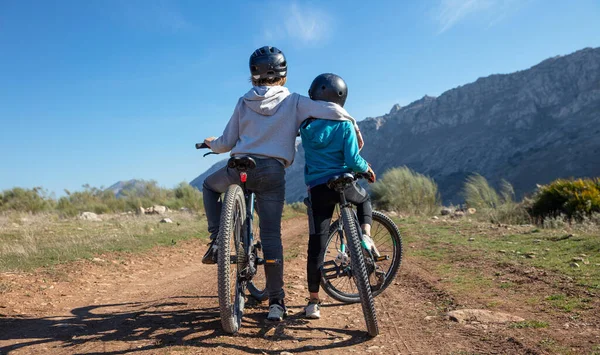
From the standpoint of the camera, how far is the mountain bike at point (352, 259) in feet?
10.1

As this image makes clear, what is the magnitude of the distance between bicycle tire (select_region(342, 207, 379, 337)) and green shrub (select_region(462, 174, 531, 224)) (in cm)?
975

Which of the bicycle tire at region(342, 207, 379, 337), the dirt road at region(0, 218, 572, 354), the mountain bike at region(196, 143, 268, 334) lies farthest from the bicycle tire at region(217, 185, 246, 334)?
the bicycle tire at region(342, 207, 379, 337)

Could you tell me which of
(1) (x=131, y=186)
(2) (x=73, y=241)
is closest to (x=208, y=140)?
(2) (x=73, y=241)

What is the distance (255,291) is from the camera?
4.12 meters

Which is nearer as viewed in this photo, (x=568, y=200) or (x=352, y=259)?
(x=352, y=259)

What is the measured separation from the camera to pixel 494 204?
51.4 feet

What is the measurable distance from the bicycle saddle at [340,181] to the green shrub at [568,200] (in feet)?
29.1

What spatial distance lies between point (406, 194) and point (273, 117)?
1439cm

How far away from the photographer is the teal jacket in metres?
3.46

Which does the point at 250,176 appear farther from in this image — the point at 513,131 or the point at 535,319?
the point at 513,131

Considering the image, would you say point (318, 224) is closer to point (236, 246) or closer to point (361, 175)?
point (361, 175)

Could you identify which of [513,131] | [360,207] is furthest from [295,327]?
[513,131]

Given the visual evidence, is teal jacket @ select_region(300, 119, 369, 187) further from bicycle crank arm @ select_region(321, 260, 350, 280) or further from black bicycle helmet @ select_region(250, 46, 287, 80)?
bicycle crank arm @ select_region(321, 260, 350, 280)

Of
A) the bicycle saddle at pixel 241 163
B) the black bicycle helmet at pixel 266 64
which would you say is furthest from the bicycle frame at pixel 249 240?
the black bicycle helmet at pixel 266 64
